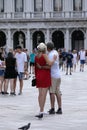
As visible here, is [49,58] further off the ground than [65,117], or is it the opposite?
[49,58]

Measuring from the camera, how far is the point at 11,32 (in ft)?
220

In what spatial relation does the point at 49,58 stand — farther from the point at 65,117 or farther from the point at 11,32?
the point at 11,32

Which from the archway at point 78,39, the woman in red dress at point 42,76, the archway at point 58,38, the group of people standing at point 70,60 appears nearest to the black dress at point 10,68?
the woman in red dress at point 42,76

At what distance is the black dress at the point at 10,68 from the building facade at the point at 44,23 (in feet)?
146

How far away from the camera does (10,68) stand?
67.8ft

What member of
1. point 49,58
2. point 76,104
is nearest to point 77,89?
point 76,104

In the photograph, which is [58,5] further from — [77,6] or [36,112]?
[36,112]

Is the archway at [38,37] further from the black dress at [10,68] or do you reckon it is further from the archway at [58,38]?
the black dress at [10,68]

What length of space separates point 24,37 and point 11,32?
5.98 ft

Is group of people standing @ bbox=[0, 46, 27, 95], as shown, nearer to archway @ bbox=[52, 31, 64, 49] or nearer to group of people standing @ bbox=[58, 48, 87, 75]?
group of people standing @ bbox=[58, 48, 87, 75]

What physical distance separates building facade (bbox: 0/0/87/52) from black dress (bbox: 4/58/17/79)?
4461cm

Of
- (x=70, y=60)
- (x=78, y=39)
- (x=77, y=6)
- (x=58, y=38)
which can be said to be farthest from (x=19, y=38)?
(x=70, y=60)

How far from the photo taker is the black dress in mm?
20578

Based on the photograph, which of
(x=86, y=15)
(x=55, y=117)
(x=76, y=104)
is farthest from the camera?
(x=86, y=15)
